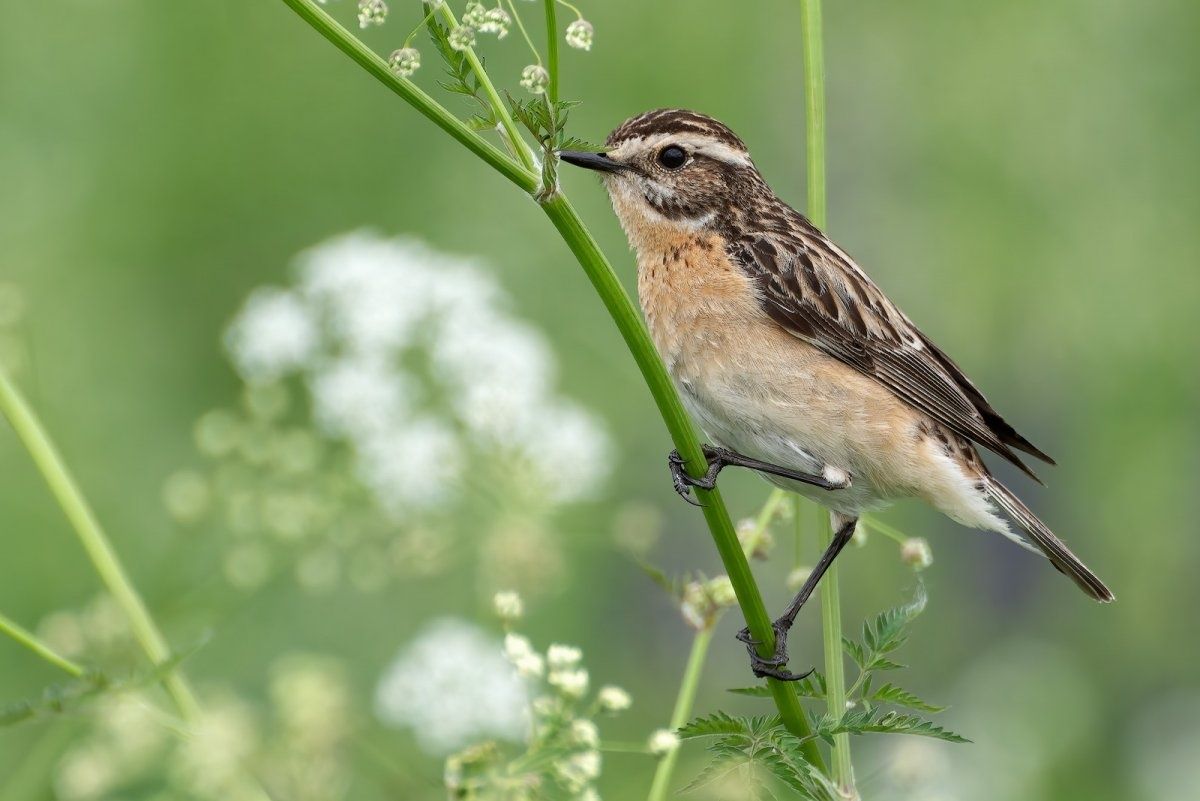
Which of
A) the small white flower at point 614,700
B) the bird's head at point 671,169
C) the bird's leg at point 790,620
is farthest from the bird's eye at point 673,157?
the small white flower at point 614,700

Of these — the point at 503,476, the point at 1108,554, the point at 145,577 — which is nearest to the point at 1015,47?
the point at 1108,554

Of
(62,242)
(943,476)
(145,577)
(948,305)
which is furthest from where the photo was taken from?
(948,305)

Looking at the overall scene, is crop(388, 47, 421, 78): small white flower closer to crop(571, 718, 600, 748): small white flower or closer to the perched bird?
crop(571, 718, 600, 748): small white flower

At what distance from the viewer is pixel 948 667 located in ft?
26.0

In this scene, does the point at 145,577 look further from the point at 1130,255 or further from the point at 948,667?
the point at 1130,255

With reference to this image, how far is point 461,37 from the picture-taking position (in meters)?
2.96

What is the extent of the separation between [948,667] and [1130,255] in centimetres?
246

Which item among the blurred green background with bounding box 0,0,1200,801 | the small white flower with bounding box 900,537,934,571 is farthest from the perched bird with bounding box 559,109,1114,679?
the blurred green background with bounding box 0,0,1200,801

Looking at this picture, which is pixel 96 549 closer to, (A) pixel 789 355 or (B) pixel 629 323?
(B) pixel 629 323

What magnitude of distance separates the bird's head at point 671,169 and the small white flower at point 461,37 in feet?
6.31

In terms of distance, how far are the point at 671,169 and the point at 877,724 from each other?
2.44 metres

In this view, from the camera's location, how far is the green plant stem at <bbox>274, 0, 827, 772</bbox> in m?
2.92

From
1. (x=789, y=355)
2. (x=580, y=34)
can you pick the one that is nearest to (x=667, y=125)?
(x=789, y=355)

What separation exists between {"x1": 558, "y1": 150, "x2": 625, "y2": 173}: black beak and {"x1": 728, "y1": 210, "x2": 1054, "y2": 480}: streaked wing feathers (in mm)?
473
